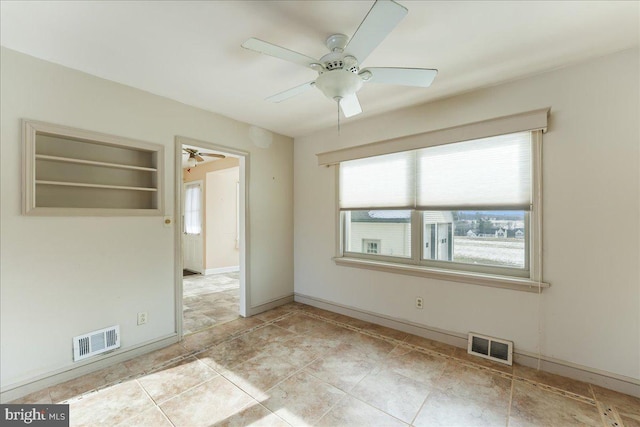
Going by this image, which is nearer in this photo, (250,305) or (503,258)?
(503,258)

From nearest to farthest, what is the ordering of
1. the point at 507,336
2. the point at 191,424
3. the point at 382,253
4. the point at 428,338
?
the point at 191,424 < the point at 507,336 < the point at 428,338 < the point at 382,253

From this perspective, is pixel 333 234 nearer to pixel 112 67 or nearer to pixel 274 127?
pixel 274 127

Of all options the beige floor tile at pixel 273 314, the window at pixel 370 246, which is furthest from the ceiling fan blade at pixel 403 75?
the beige floor tile at pixel 273 314

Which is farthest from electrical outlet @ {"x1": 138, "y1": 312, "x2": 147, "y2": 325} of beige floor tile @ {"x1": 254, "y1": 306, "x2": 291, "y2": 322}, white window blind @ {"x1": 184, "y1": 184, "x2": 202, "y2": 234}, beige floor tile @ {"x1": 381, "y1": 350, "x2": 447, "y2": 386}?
white window blind @ {"x1": 184, "y1": 184, "x2": 202, "y2": 234}

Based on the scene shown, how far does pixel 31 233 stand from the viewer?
204 centimetres

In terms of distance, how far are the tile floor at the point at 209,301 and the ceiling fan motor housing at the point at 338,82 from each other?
293cm

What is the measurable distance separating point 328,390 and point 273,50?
2.35 metres

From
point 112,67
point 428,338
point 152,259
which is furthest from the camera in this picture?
point 428,338

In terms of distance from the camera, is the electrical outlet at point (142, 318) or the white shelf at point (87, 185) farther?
the electrical outlet at point (142, 318)

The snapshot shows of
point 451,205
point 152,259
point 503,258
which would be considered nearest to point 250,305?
point 152,259

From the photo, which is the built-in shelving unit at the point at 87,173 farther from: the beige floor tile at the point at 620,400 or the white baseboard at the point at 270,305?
the beige floor tile at the point at 620,400

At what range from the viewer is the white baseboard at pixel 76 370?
1937 millimetres

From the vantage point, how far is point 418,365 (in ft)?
7.79

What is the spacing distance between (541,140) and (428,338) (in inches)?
85.1
